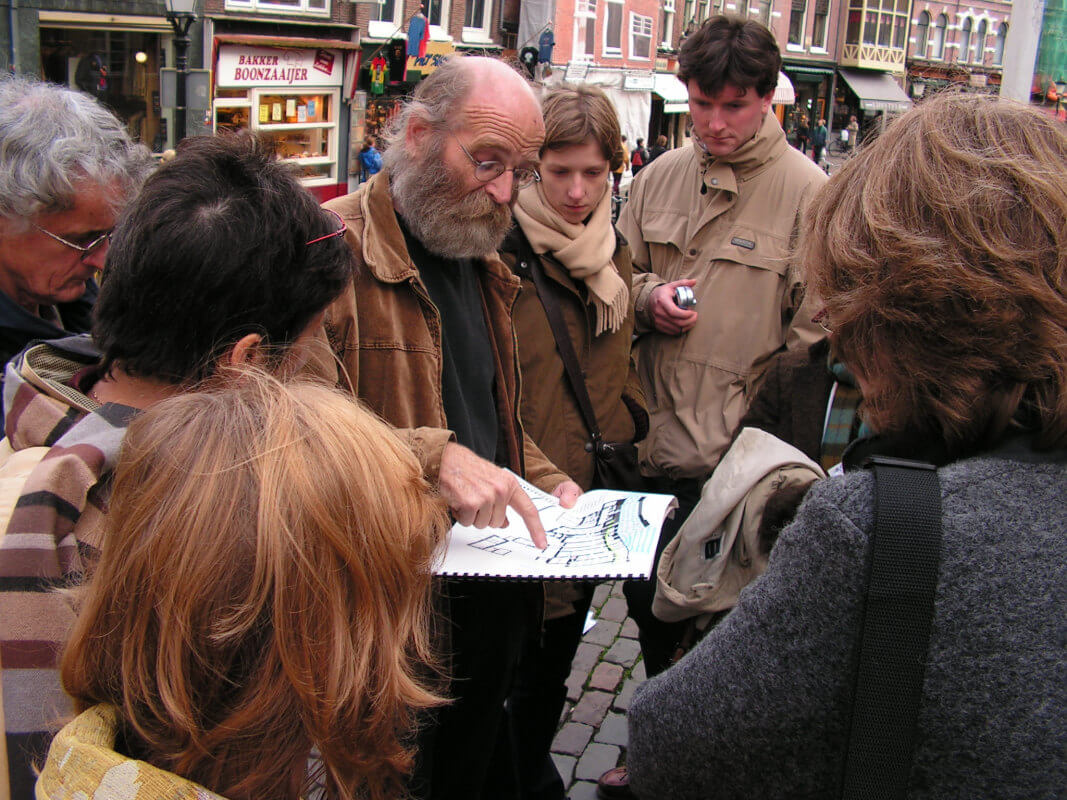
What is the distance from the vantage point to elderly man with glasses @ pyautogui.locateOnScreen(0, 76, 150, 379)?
1.83 metres

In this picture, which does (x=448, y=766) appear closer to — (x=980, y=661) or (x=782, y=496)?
(x=782, y=496)

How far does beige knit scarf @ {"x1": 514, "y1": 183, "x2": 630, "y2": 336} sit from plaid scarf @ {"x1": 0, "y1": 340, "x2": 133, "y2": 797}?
63.7 inches

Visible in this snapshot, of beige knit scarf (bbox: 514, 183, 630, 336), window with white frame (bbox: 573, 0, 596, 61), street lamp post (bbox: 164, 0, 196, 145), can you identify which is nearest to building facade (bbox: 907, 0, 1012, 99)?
window with white frame (bbox: 573, 0, 596, 61)

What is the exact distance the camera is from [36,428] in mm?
1327

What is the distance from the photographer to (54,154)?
1.83 meters

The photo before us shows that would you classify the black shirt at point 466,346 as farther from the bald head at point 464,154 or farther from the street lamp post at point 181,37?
the street lamp post at point 181,37

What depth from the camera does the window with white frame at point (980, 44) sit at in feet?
136

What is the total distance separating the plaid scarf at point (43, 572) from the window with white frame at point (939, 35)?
45.9 m

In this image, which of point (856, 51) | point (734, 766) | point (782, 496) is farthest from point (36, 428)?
point (856, 51)

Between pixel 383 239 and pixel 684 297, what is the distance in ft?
3.37

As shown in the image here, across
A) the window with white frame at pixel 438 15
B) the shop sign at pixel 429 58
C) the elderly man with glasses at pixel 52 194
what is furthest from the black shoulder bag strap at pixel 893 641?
the window with white frame at pixel 438 15

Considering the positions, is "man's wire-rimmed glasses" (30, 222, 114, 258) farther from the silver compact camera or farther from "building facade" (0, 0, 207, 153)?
"building facade" (0, 0, 207, 153)

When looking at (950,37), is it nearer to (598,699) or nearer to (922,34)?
(922,34)

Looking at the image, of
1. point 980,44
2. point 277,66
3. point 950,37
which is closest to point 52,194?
point 277,66
